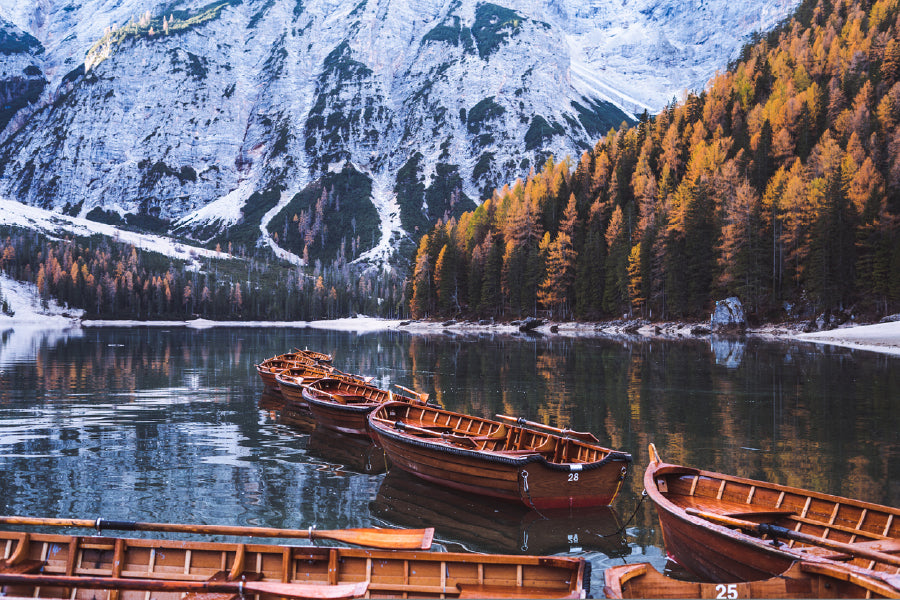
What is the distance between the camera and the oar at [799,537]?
8.39 meters

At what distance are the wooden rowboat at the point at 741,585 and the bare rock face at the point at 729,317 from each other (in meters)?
82.8

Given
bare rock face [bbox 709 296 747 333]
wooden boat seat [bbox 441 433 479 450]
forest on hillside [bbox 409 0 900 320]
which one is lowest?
wooden boat seat [bbox 441 433 479 450]

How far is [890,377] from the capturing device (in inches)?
1485

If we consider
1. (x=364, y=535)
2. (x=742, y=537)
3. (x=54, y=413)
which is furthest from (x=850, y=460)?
(x=54, y=413)

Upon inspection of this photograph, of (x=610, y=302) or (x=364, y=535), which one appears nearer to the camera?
(x=364, y=535)

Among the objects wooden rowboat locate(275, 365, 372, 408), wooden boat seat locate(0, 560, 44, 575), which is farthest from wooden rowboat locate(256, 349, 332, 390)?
wooden boat seat locate(0, 560, 44, 575)

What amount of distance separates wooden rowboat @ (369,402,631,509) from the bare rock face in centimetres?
7402

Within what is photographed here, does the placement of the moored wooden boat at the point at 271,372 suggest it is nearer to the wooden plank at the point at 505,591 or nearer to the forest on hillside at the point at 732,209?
the wooden plank at the point at 505,591

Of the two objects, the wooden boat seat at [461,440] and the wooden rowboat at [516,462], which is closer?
the wooden rowboat at [516,462]

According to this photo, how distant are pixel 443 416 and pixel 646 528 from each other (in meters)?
A: 10.2

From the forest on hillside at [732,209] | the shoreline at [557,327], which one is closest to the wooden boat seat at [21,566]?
the shoreline at [557,327]

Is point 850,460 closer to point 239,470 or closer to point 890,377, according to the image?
point 239,470

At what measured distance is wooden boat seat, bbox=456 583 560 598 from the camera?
8.28m

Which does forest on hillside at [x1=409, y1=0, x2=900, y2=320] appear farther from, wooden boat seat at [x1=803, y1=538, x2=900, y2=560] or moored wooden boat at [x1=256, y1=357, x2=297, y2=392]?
wooden boat seat at [x1=803, y1=538, x2=900, y2=560]
